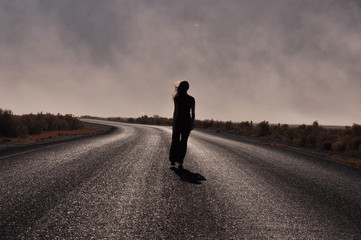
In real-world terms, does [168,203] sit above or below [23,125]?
below

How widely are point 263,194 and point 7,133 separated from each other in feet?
67.7

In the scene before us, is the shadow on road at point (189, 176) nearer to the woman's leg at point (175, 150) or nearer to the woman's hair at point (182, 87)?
the woman's leg at point (175, 150)

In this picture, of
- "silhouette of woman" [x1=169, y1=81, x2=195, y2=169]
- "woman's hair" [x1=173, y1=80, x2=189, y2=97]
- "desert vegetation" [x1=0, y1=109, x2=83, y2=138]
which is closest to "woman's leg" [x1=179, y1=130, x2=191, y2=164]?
"silhouette of woman" [x1=169, y1=81, x2=195, y2=169]

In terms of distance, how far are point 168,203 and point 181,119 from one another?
3.59 m

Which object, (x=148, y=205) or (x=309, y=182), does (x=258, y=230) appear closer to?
(x=148, y=205)

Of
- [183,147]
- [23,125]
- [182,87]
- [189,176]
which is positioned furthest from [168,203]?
[23,125]

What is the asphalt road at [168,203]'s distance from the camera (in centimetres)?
314

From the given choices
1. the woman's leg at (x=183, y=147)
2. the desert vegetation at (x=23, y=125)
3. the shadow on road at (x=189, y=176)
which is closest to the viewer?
the shadow on road at (x=189, y=176)

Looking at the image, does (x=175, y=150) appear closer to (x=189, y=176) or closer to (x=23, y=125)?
(x=189, y=176)

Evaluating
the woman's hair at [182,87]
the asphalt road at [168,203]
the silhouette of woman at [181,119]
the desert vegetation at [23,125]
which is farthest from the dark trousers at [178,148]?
the desert vegetation at [23,125]

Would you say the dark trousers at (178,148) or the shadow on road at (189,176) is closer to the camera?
the shadow on road at (189,176)

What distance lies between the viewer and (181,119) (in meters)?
7.52

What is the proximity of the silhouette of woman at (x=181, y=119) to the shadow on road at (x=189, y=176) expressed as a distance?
59cm

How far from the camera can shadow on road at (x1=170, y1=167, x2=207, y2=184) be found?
5706mm
